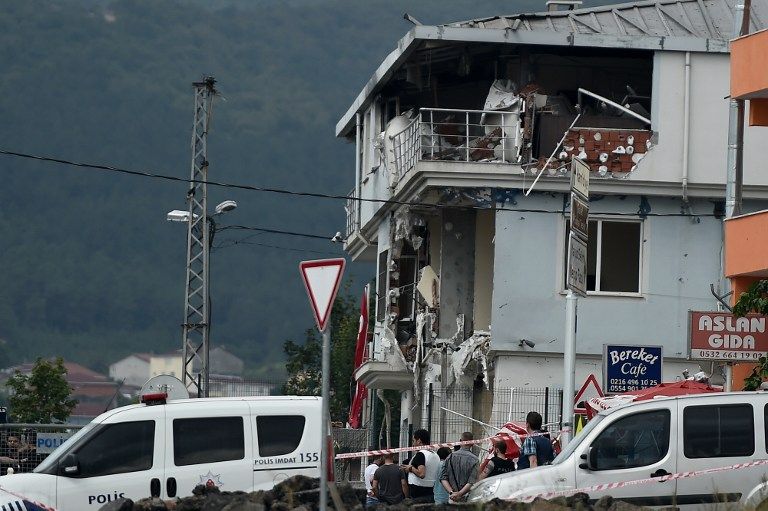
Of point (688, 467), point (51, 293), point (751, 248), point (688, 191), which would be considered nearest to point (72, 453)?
point (688, 467)

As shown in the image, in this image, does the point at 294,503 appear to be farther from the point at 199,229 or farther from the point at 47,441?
the point at 199,229

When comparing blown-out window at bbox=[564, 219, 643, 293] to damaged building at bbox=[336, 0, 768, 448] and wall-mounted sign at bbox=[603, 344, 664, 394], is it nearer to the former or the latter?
damaged building at bbox=[336, 0, 768, 448]

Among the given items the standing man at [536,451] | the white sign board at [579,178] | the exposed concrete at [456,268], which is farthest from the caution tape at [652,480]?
the exposed concrete at [456,268]

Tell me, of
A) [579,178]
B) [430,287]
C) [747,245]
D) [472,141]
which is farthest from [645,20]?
Answer: [579,178]

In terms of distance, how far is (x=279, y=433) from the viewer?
61.1 feet

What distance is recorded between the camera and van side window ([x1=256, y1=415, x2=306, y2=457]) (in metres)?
18.5

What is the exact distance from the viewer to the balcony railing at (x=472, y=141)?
31.8 metres

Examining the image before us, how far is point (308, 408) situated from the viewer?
18719 mm

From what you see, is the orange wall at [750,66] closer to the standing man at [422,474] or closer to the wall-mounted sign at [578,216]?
the wall-mounted sign at [578,216]

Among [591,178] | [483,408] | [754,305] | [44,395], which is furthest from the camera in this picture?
[44,395]

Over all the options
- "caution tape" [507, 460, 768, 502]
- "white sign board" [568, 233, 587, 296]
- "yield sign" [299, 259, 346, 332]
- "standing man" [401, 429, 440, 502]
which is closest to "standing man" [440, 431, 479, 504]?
"standing man" [401, 429, 440, 502]

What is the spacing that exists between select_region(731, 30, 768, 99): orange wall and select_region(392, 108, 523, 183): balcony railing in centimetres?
771

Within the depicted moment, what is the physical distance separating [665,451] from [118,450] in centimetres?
600

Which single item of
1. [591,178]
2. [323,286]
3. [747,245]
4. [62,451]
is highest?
[591,178]
